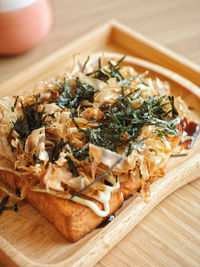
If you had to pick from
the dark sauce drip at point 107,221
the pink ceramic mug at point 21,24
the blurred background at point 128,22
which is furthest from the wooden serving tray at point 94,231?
the blurred background at point 128,22

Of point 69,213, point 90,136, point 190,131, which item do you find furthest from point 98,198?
point 190,131

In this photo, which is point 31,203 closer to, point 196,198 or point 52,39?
point 196,198

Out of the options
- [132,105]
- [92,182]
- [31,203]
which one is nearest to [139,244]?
[92,182]

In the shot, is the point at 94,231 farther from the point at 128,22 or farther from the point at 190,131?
the point at 128,22

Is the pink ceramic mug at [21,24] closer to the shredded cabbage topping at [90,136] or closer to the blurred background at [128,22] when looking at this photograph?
the blurred background at [128,22]

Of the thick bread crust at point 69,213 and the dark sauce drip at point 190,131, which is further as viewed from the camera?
the dark sauce drip at point 190,131

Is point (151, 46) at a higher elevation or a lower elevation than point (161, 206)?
higher

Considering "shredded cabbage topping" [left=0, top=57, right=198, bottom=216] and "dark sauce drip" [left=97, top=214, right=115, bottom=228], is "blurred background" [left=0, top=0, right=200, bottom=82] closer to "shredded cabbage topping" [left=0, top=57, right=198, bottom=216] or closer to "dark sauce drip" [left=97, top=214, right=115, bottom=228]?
"shredded cabbage topping" [left=0, top=57, right=198, bottom=216]
